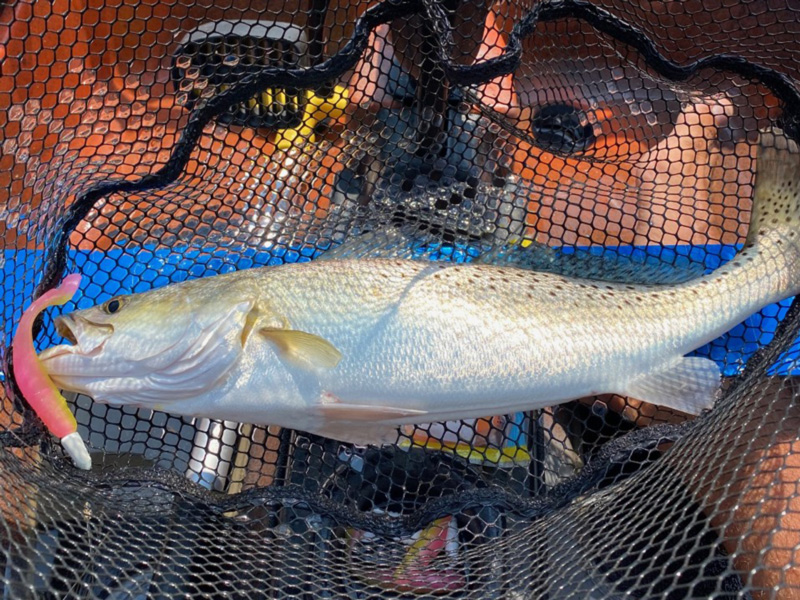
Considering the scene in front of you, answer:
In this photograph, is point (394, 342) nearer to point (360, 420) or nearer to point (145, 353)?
point (360, 420)

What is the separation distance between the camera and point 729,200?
8.41 feet

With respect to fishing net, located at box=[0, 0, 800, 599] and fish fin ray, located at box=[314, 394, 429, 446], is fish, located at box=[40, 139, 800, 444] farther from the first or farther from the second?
fishing net, located at box=[0, 0, 800, 599]

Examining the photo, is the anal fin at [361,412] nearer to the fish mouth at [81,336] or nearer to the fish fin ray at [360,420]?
the fish fin ray at [360,420]

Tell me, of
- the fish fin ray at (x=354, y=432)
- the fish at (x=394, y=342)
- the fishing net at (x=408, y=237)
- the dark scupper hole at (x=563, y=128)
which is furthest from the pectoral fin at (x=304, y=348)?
the dark scupper hole at (x=563, y=128)

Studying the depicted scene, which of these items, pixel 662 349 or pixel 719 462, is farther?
pixel 662 349

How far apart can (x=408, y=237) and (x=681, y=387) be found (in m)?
1.17

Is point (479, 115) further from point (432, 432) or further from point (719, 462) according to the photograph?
point (719, 462)

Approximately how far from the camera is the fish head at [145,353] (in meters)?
1.70

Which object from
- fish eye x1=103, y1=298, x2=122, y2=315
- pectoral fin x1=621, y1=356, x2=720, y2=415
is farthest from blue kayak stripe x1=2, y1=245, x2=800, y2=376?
fish eye x1=103, y1=298, x2=122, y2=315

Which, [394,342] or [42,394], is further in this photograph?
[394,342]

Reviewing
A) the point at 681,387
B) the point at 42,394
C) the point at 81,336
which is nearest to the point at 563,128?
the point at 681,387

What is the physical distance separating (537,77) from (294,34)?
1265 millimetres

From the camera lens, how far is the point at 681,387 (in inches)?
77.4

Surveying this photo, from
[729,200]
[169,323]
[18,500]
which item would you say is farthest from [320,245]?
[729,200]
